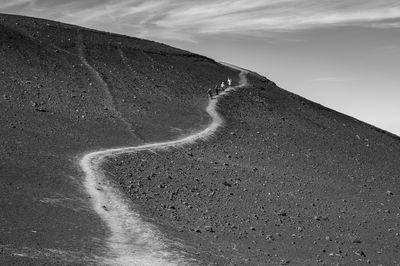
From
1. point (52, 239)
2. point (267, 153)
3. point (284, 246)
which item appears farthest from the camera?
point (267, 153)

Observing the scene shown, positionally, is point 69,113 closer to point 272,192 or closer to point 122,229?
point 272,192

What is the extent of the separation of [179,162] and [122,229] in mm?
12919

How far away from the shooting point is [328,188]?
3538 cm

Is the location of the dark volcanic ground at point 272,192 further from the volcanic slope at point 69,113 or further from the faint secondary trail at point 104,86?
the faint secondary trail at point 104,86

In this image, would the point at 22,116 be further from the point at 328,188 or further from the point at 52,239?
the point at 328,188

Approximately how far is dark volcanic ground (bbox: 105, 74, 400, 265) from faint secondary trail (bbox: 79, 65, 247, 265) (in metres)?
0.88

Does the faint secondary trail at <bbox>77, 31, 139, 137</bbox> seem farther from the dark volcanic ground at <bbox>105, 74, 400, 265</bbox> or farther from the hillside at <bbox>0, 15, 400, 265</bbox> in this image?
the dark volcanic ground at <bbox>105, 74, 400, 265</bbox>

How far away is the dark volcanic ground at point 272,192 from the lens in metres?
22.2

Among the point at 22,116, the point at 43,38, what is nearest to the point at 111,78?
the point at 43,38

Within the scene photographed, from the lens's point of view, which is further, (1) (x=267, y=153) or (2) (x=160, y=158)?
(1) (x=267, y=153)

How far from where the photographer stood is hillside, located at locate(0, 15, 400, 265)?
20.5m

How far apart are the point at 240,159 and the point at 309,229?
38.4ft

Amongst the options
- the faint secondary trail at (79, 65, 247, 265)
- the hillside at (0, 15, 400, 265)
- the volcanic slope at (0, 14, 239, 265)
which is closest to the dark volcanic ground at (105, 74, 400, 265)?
the hillside at (0, 15, 400, 265)

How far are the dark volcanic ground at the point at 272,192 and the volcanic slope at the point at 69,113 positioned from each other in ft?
11.5
